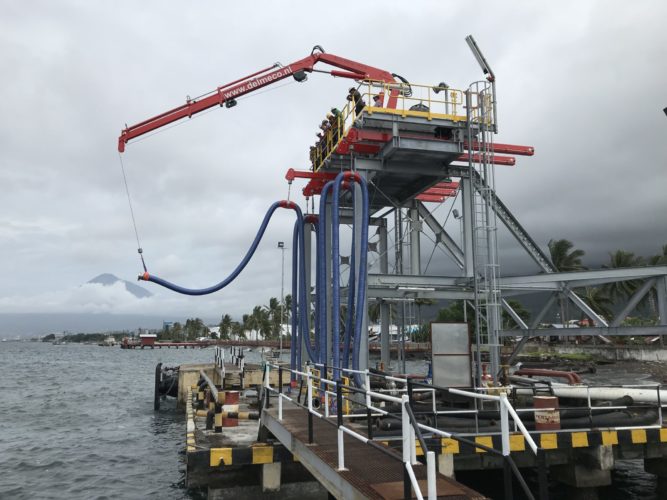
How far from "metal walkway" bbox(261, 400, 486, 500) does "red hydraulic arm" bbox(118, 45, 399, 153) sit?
17.1 meters

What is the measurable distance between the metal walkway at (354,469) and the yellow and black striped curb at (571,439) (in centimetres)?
225

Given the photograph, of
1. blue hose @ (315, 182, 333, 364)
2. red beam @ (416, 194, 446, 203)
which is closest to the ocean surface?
blue hose @ (315, 182, 333, 364)

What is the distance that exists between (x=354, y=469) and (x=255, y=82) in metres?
20.8

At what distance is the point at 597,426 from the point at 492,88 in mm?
12257

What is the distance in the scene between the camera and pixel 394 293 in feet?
71.8

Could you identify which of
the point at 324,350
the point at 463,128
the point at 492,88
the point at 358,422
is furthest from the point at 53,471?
the point at 492,88

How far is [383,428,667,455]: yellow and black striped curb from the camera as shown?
12570 millimetres

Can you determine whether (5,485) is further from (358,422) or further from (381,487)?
(381,487)

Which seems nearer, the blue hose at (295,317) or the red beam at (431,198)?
the blue hose at (295,317)

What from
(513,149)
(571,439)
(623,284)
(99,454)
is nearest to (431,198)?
(513,149)

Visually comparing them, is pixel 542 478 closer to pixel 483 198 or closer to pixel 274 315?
pixel 483 198

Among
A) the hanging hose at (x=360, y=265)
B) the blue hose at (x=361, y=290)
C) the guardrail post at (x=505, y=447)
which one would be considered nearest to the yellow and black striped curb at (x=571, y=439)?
the guardrail post at (x=505, y=447)

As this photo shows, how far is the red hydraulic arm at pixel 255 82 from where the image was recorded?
24.8m

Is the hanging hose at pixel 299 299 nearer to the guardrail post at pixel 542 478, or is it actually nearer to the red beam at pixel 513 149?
the red beam at pixel 513 149
